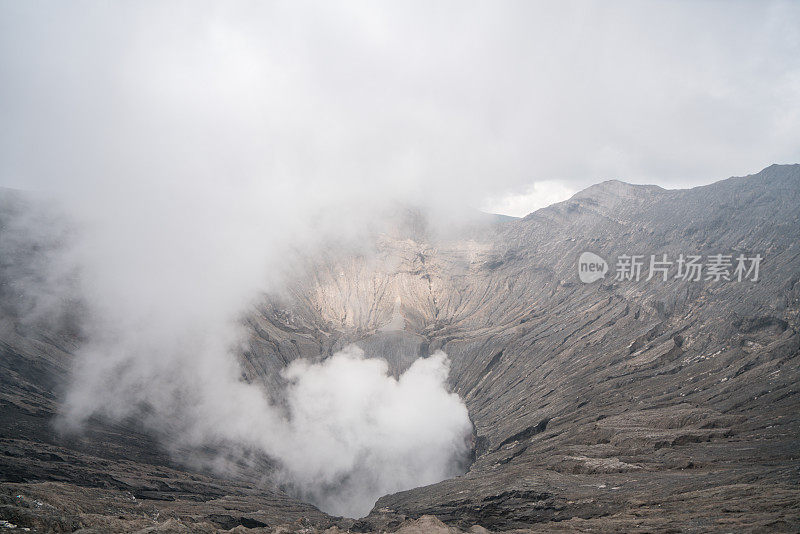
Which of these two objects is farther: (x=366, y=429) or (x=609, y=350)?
(x=366, y=429)

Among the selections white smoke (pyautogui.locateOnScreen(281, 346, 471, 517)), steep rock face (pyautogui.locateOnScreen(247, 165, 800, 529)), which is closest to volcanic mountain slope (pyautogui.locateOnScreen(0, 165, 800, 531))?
steep rock face (pyautogui.locateOnScreen(247, 165, 800, 529))

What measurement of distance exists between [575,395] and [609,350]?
835 inches

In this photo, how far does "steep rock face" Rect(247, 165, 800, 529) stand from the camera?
179 feet

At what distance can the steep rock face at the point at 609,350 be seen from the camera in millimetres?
54438

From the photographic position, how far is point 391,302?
18350 centimetres

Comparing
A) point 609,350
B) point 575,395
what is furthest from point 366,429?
point 609,350

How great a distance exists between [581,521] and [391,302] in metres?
140

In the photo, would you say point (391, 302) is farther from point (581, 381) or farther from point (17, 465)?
point (17, 465)

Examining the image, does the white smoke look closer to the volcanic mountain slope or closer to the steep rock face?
the volcanic mountain slope

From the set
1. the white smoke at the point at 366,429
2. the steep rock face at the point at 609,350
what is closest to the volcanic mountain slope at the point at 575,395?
the steep rock face at the point at 609,350

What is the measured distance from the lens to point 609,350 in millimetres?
107562

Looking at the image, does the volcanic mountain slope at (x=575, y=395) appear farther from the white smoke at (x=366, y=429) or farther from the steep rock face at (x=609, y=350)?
the white smoke at (x=366, y=429)

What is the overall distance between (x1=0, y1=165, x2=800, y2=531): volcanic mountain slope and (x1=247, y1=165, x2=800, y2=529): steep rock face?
449 mm

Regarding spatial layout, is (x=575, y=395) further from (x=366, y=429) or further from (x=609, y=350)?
(x=366, y=429)
